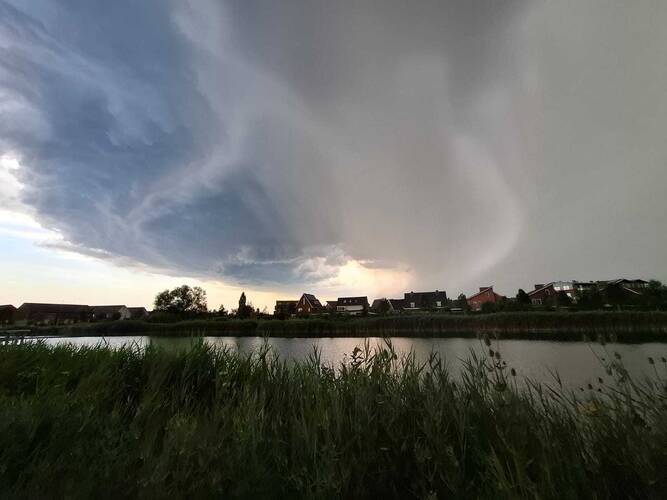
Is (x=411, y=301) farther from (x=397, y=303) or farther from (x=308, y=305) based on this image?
(x=308, y=305)

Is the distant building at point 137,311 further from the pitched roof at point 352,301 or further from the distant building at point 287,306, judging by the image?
the pitched roof at point 352,301

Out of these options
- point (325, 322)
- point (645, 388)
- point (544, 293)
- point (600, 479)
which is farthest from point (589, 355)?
point (544, 293)

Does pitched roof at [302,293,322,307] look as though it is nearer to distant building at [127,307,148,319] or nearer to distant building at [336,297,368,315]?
distant building at [336,297,368,315]

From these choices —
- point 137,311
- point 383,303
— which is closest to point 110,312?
point 137,311

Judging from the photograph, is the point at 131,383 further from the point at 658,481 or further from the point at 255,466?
the point at 658,481

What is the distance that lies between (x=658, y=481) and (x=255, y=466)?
2577 millimetres

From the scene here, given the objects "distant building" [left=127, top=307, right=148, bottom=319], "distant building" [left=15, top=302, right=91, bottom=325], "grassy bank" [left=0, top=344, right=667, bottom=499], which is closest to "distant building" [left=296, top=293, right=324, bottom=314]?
"distant building" [left=127, top=307, right=148, bottom=319]

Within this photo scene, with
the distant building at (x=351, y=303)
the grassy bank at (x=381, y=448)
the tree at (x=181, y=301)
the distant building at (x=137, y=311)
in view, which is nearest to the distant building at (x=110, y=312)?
the distant building at (x=137, y=311)

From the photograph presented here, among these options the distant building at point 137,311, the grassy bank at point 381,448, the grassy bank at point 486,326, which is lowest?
the grassy bank at point 381,448

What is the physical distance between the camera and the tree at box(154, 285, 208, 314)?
86.9 m

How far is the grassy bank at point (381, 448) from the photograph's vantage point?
244 centimetres

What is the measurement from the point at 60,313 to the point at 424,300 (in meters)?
102

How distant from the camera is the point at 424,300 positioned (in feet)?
330

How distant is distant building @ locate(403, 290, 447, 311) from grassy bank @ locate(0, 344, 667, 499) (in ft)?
311
